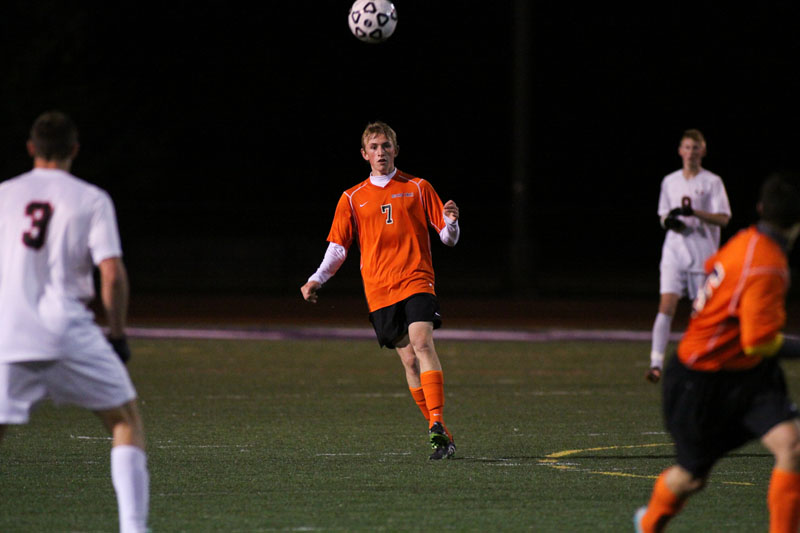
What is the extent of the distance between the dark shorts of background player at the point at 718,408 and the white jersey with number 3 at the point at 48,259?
249 cm

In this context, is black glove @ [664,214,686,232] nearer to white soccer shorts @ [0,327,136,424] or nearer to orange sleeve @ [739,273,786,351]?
orange sleeve @ [739,273,786,351]

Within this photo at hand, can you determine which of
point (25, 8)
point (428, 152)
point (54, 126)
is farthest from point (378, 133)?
point (428, 152)

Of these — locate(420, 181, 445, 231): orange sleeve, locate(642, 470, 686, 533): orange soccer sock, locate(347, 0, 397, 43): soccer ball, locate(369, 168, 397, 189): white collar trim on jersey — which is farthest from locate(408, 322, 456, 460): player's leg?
locate(347, 0, 397, 43): soccer ball

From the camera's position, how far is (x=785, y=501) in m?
5.47

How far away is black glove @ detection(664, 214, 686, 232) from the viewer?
12317 millimetres

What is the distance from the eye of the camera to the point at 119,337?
5695mm

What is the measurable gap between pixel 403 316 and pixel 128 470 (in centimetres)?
402

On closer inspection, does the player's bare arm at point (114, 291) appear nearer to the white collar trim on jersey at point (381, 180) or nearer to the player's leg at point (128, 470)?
the player's leg at point (128, 470)

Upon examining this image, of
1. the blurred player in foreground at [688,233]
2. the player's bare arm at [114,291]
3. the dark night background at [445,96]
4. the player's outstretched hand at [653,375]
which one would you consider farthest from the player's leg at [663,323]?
the dark night background at [445,96]

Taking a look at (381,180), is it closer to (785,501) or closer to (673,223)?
(673,223)

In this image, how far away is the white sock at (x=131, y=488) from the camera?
18.8 ft

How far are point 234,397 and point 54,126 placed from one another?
300 inches

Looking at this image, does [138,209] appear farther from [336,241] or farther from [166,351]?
[336,241]

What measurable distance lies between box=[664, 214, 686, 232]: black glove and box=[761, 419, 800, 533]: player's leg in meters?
6.96
